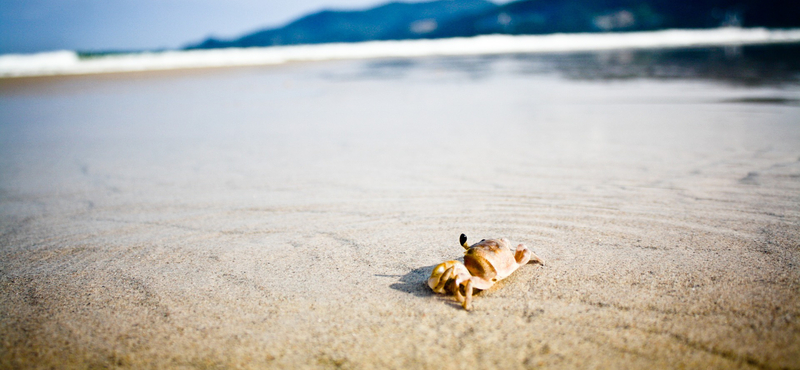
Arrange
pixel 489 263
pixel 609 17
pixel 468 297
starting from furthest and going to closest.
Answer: pixel 609 17, pixel 489 263, pixel 468 297

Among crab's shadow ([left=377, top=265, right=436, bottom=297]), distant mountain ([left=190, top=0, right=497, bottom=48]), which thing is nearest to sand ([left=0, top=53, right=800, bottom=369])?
crab's shadow ([left=377, top=265, right=436, bottom=297])

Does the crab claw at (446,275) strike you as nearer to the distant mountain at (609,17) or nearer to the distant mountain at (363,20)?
the distant mountain at (609,17)

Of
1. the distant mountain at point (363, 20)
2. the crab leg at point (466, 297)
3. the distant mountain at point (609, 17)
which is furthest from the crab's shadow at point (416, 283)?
the distant mountain at point (363, 20)

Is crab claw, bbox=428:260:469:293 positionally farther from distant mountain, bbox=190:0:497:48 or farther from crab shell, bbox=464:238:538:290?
distant mountain, bbox=190:0:497:48

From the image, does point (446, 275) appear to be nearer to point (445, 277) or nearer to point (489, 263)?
point (445, 277)

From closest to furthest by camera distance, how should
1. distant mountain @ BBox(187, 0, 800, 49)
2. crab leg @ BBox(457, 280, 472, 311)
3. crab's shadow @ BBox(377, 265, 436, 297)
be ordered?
crab leg @ BBox(457, 280, 472, 311) < crab's shadow @ BBox(377, 265, 436, 297) < distant mountain @ BBox(187, 0, 800, 49)

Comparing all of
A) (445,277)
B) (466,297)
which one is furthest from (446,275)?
(466,297)
